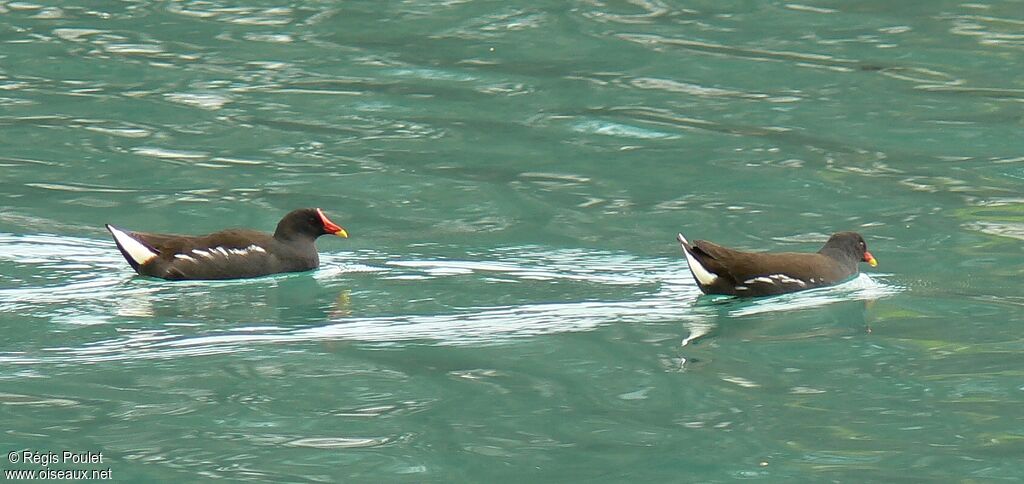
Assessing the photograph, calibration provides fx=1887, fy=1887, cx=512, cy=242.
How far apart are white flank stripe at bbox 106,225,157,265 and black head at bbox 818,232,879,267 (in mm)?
3966

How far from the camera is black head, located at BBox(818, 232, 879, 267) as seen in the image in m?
11.1

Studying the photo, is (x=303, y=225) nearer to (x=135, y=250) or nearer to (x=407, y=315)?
(x=135, y=250)

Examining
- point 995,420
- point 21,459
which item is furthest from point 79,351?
point 995,420

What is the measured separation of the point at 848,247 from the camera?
11.1m

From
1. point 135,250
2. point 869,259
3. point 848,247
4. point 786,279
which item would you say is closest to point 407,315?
point 135,250

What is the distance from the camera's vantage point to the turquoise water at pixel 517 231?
823 centimetres

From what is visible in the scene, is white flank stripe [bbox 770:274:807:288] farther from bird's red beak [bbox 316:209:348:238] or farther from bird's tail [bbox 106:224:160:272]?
bird's tail [bbox 106:224:160:272]

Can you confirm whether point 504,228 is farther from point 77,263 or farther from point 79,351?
point 79,351

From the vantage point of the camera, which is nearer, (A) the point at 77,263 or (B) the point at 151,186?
(A) the point at 77,263

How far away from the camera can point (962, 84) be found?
17.2 meters

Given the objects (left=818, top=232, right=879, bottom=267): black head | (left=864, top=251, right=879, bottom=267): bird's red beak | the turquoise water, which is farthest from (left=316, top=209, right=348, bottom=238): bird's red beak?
(left=864, top=251, right=879, bottom=267): bird's red beak

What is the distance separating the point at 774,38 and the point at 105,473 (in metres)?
12.5

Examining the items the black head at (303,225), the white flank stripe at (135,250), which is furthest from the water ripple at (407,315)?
the black head at (303,225)

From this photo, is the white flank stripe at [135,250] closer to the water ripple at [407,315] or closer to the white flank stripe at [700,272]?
the water ripple at [407,315]
